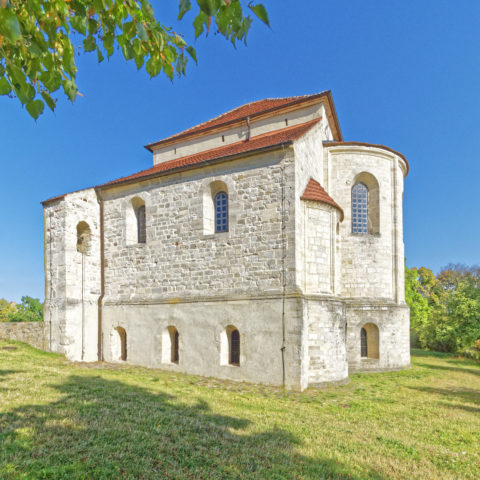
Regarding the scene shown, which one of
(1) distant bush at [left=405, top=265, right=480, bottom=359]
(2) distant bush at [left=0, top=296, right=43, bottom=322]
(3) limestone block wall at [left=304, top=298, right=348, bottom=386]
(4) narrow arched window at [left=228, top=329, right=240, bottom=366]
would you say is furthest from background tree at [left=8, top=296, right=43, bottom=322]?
(1) distant bush at [left=405, top=265, right=480, bottom=359]

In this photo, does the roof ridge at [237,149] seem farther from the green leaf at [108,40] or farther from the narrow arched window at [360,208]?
the green leaf at [108,40]

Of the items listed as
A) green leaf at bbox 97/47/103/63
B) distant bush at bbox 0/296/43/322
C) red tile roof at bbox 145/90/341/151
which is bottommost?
distant bush at bbox 0/296/43/322

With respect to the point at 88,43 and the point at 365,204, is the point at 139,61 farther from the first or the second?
the point at 365,204

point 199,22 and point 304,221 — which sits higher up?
point 199,22

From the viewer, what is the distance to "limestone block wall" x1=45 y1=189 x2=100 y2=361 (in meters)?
13.4

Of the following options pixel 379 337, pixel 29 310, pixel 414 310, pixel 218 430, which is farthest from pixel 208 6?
pixel 29 310

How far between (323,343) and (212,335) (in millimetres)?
3636

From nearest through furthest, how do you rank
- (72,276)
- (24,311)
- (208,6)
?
(208,6)
(72,276)
(24,311)

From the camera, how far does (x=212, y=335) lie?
11.8 metres

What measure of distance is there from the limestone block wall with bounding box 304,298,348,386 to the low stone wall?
9.98 m

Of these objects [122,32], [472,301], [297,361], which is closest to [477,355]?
[472,301]

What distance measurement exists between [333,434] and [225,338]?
5806 mm

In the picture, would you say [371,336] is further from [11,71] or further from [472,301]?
[11,71]

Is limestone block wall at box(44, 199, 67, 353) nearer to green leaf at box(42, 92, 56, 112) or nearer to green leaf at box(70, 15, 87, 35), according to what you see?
green leaf at box(42, 92, 56, 112)
